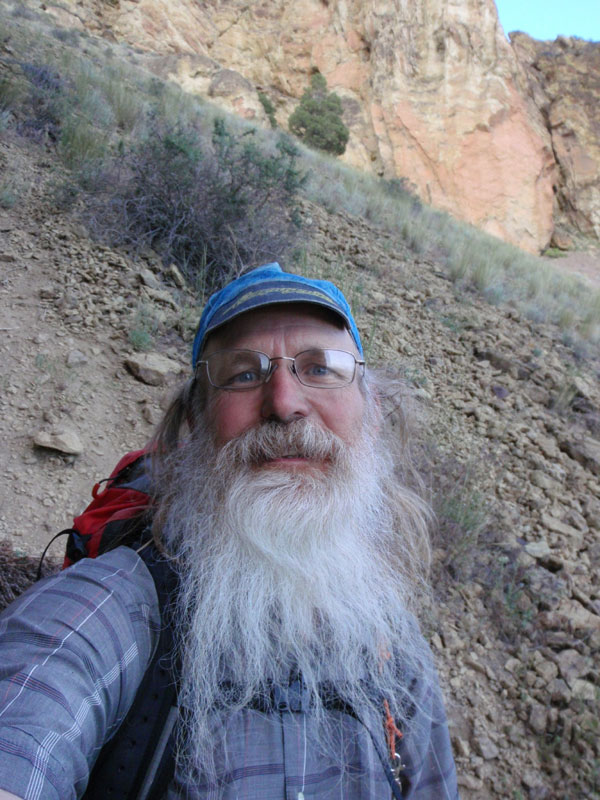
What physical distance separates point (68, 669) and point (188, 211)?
174 inches

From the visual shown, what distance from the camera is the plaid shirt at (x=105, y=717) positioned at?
896 millimetres

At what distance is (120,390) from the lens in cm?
349

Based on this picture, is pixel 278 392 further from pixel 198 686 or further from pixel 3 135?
pixel 3 135

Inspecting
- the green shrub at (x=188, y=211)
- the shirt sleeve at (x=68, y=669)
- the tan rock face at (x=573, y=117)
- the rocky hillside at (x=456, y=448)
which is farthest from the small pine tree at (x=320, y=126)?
the shirt sleeve at (x=68, y=669)

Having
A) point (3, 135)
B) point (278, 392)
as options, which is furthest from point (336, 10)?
point (278, 392)

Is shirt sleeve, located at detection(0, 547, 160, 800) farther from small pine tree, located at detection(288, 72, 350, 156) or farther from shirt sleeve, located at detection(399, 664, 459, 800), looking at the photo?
small pine tree, located at detection(288, 72, 350, 156)

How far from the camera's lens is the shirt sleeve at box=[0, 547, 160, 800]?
2.88 feet

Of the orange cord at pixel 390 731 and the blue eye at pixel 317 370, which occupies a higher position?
the blue eye at pixel 317 370

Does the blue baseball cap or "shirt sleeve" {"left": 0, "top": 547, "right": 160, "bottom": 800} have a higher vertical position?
the blue baseball cap

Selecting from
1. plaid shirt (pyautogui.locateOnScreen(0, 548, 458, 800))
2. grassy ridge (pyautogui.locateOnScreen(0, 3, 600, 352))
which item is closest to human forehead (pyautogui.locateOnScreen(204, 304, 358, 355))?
plaid shirt (pyautogui.locateOnScreen(0, 548, 458, 800))

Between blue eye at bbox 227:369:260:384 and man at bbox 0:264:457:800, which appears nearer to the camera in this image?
man at bbox 0:264:457:800

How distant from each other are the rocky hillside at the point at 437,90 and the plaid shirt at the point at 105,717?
71.5 feet

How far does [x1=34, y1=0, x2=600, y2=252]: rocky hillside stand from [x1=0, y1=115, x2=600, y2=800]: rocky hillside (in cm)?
1775

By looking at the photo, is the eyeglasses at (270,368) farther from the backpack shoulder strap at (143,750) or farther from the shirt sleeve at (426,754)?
the shirt sleeve at (426,754)
